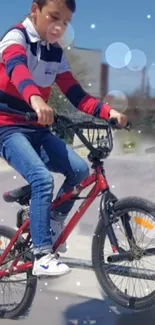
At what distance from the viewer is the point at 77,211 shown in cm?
219

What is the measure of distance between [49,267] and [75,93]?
26.2 inches

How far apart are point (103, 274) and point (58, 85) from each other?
742 mm

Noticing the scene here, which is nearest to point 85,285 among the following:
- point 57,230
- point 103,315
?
point 103,315

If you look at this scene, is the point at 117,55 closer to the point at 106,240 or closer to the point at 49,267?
the point at 106,240

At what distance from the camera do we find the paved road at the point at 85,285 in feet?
7.43

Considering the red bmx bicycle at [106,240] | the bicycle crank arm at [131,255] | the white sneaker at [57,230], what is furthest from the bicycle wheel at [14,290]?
the bicycle crank arm at [131,255]

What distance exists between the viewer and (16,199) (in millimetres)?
2199

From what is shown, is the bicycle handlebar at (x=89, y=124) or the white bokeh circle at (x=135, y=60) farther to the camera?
the white bokeh circle at (x=135, y=60)

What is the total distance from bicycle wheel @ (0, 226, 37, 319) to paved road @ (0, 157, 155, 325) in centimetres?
5

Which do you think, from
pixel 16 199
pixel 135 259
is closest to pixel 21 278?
pixel 16 199

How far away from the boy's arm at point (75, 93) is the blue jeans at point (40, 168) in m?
0.16

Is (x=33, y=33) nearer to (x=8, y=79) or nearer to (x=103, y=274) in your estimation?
(x=8, y=79)

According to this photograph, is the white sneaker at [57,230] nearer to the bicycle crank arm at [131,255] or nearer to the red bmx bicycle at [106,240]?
the red bmx bicycle at [106,240]

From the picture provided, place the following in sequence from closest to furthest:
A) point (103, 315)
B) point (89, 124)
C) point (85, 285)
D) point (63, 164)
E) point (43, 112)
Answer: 1. point (43, 112)
2. point (89, 124)
3. point (63, 164)
4. point (103, 315)
5. point (85, 285)
